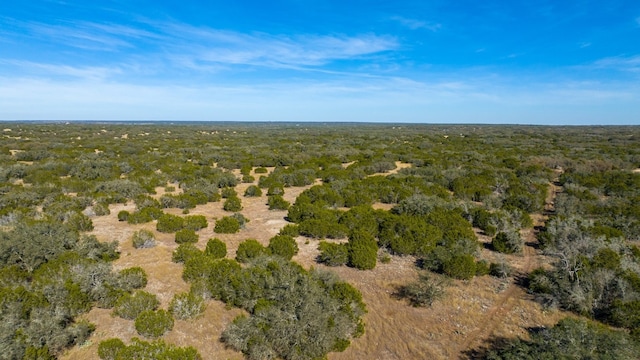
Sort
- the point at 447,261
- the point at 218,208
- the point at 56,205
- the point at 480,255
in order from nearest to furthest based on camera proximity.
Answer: the point at 447,261
the point at 480,255
the point at 56,205
the point at 218,208

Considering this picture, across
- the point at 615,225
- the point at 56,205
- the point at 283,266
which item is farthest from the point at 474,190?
the point at 56,205

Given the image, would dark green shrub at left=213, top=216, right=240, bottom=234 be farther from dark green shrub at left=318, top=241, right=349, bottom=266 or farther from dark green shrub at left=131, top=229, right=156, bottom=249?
dark green shrub at left=318, top=241, right=349, bottom=266

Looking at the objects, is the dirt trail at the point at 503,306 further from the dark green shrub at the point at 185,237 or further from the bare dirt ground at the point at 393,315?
the dark green shrub at the point at 185,237

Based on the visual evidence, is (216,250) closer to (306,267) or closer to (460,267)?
(306,267)

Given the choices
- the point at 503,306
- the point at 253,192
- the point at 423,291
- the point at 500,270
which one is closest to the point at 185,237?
the point at 253,192

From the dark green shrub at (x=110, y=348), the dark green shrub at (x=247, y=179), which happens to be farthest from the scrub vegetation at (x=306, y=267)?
the dark green shrub at (x=247, y=179)

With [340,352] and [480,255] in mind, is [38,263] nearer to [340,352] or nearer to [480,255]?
[340,352]

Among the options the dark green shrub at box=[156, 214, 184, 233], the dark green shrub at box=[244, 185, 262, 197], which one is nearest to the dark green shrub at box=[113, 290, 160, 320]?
the dark green shrub at box=[156, 214, 184, 233]
